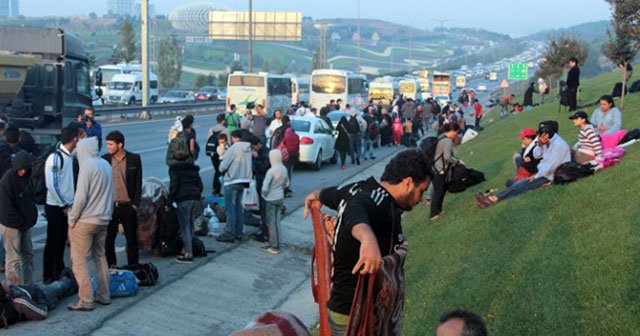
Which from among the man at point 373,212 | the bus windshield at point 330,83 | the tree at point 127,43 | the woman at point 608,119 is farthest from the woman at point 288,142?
the tree at point 127,43

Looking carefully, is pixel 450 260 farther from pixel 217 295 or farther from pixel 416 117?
pixel 416 117

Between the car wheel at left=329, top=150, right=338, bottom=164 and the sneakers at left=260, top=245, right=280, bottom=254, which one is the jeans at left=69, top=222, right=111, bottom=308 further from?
the car wheel at left=329, top=150, right=338, bottom=164

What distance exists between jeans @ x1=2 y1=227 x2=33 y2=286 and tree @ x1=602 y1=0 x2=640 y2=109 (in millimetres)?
17087

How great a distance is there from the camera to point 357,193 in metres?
4.96

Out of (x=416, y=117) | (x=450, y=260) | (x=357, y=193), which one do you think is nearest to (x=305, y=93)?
(x=416, y=117)

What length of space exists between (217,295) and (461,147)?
1996cm

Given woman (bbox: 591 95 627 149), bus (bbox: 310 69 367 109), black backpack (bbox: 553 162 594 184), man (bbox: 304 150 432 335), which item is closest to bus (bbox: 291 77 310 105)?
bus (bbox: 310 69 367 109)

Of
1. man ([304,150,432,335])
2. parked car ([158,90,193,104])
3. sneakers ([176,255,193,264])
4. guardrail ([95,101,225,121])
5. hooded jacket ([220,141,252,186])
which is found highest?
man ([304,150,432,335])

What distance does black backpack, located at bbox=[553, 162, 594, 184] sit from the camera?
1267 cm

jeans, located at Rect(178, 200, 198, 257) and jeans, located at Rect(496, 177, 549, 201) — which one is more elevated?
jeans, located at Rect(496, 177, 549, 201)

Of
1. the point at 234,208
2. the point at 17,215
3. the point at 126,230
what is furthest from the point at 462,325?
the point at 234,208

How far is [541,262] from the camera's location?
870 centimetres

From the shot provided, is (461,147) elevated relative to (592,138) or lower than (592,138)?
lower

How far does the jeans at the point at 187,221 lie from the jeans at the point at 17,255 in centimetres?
252
